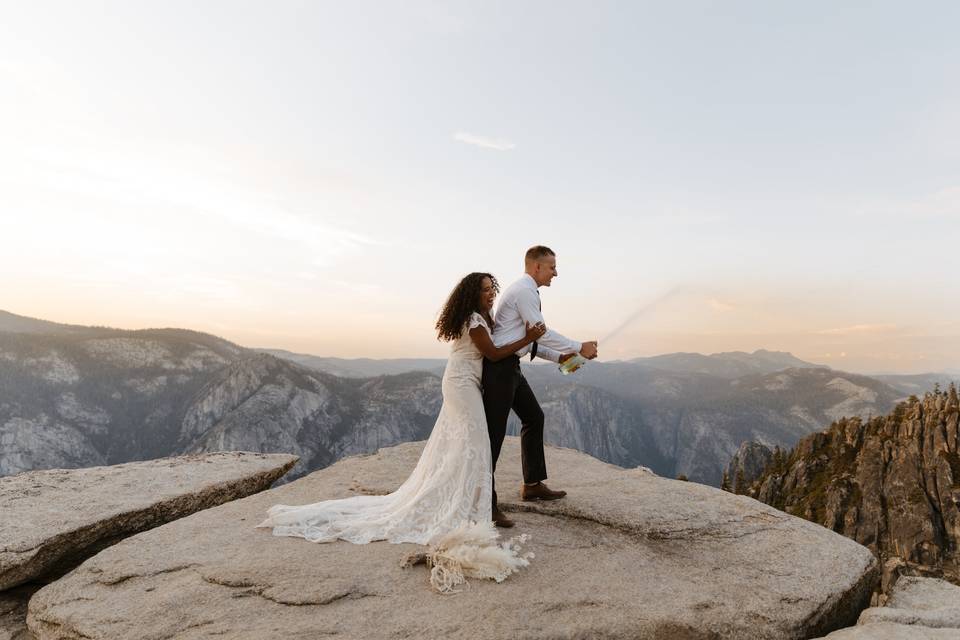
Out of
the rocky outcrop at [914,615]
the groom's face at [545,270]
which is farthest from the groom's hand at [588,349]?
the rocky outcrop at [914,615]

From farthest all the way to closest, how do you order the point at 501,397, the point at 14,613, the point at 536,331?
the point at 501,397 < the point at 536,331 < the point at 14,613

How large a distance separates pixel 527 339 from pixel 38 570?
27.0 feet

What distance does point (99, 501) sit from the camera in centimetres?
932

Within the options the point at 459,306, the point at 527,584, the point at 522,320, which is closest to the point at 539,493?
the point at 527,584

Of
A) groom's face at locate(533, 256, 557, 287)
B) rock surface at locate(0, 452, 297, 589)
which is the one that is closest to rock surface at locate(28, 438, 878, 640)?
rock surface at locate(0, 452, 297, 589)

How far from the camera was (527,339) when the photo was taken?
7.59 meters

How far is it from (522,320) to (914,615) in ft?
19.9

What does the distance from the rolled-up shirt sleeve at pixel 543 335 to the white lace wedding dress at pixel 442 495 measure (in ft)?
2.46

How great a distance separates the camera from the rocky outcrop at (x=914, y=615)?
17.7ft

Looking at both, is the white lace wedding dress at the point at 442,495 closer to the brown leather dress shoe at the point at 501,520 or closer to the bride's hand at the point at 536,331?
the brown leather dress shoe at the point at 501,520

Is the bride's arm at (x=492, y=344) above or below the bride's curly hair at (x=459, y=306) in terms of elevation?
below

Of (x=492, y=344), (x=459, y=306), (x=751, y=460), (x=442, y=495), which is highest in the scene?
(x=459, y=306)

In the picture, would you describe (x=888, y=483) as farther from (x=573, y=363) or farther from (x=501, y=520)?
(x=501, y=520)

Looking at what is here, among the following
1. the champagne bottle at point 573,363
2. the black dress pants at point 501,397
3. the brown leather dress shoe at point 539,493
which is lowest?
the brown leather dress shoe at point 539,493
